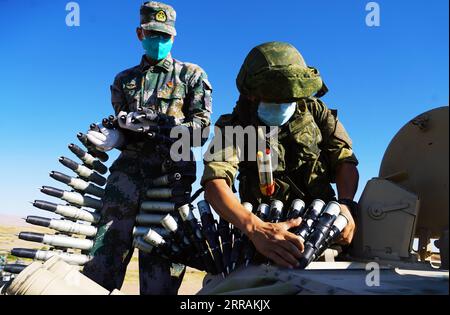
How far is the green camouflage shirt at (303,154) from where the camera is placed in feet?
14.1

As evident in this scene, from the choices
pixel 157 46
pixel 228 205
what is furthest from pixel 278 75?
pixel 157 46

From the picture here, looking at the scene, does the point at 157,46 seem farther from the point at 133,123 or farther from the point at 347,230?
the point at 347,230

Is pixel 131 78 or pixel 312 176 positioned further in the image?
pixel 131 78

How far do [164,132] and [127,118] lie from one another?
0.42 meters

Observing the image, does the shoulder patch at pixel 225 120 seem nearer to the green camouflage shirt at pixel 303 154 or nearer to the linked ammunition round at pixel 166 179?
the green camouflage shirt at pixel 303 154

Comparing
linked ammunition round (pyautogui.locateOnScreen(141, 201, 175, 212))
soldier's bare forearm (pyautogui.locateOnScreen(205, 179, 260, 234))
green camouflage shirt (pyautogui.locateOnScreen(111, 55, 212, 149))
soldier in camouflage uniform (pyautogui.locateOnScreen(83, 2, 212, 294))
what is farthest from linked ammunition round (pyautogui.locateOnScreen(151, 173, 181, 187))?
soldier's bare forearm (pyautogui.locateOnScreen(205, 179, 260, 234))

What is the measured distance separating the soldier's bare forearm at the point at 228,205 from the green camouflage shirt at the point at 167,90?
79.8 inches

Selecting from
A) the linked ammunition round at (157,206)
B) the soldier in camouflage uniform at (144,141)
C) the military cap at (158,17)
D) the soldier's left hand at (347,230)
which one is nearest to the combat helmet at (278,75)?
the soldier's left hand at (347,230)

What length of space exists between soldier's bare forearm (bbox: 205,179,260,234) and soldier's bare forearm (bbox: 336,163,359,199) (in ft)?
3.33

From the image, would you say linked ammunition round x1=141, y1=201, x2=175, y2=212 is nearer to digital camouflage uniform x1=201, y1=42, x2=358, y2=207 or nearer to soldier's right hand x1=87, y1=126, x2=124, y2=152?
soldier's right hand x1=87, y1=126, x2=124, y2=152

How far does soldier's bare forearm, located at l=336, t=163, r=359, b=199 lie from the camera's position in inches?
165

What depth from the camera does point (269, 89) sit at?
12.7ft
